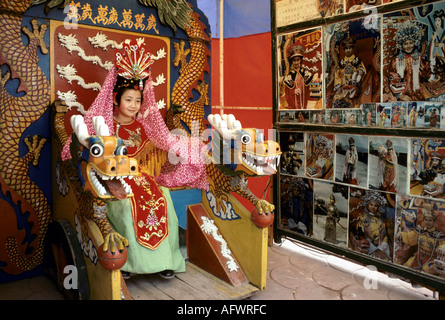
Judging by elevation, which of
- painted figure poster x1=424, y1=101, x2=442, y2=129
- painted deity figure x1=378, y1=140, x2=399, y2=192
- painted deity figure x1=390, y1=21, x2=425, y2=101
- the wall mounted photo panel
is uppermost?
the wall mounted photo panel

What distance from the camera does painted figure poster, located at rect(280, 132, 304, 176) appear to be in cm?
417

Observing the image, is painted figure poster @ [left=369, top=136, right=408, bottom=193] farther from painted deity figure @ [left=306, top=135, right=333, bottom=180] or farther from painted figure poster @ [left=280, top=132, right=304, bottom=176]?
painted figure poster @ [left=280, top=132, right=304, bottom=176]

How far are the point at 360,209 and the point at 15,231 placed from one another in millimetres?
3061

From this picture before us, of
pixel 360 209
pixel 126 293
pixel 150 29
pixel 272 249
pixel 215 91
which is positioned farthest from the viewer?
pixel 215 91

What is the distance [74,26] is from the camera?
136 inches

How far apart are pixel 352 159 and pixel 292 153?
75cm

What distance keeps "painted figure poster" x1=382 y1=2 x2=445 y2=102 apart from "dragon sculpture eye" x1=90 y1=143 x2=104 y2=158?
2.42m

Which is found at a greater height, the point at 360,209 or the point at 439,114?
the point at 439,114

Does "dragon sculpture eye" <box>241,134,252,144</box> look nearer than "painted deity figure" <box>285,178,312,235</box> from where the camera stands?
Yes

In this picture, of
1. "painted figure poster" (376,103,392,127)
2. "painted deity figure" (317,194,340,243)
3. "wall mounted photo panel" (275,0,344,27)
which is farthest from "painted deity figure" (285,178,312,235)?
"wall mounted photo panel" (275,0,344,27)

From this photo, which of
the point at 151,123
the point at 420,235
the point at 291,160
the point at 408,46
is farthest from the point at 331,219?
the point at 151,123

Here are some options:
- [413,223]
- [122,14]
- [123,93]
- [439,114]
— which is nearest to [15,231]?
[123,93]

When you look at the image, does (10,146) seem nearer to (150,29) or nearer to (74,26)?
(74,26)

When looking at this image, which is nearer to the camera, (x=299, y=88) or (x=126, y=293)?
(x=126, y=293)
